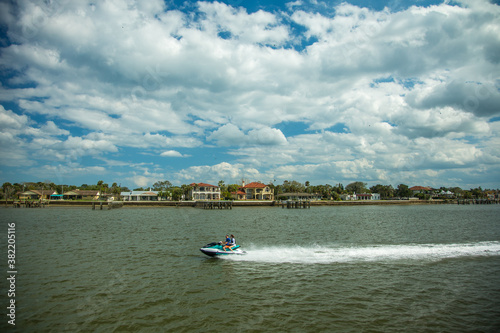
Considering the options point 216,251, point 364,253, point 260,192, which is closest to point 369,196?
point 260,192

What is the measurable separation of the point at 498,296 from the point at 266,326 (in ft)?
43.8

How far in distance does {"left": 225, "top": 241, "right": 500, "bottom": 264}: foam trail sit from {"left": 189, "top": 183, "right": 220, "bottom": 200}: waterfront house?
344ft

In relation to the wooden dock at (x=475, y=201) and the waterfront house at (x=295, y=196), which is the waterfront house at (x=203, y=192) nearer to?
the waterfront house at (x=295, y=196)

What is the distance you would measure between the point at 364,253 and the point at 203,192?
358ft

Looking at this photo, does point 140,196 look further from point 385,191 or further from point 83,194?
point 385,191

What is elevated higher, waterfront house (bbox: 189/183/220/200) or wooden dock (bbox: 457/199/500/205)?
waterfront house (bbox: 189/183/220/200)

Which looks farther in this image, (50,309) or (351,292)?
(351,292)

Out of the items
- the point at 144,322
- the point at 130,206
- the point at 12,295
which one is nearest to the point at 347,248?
the point at 144,322

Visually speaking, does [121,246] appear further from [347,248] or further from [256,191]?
[256,191]

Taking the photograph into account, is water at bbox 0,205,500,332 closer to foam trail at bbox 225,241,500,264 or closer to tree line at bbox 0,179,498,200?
foam trail at bbox 225,241,500,264

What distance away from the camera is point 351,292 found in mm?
15539

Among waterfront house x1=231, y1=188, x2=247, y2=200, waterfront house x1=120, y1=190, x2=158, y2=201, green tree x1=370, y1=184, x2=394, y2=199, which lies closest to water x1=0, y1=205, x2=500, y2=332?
waterfront house x1=120, y1=190, x2=158, y2=201

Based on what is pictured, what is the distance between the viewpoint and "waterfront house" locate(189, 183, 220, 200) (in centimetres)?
12925

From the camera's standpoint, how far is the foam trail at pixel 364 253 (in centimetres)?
2280
